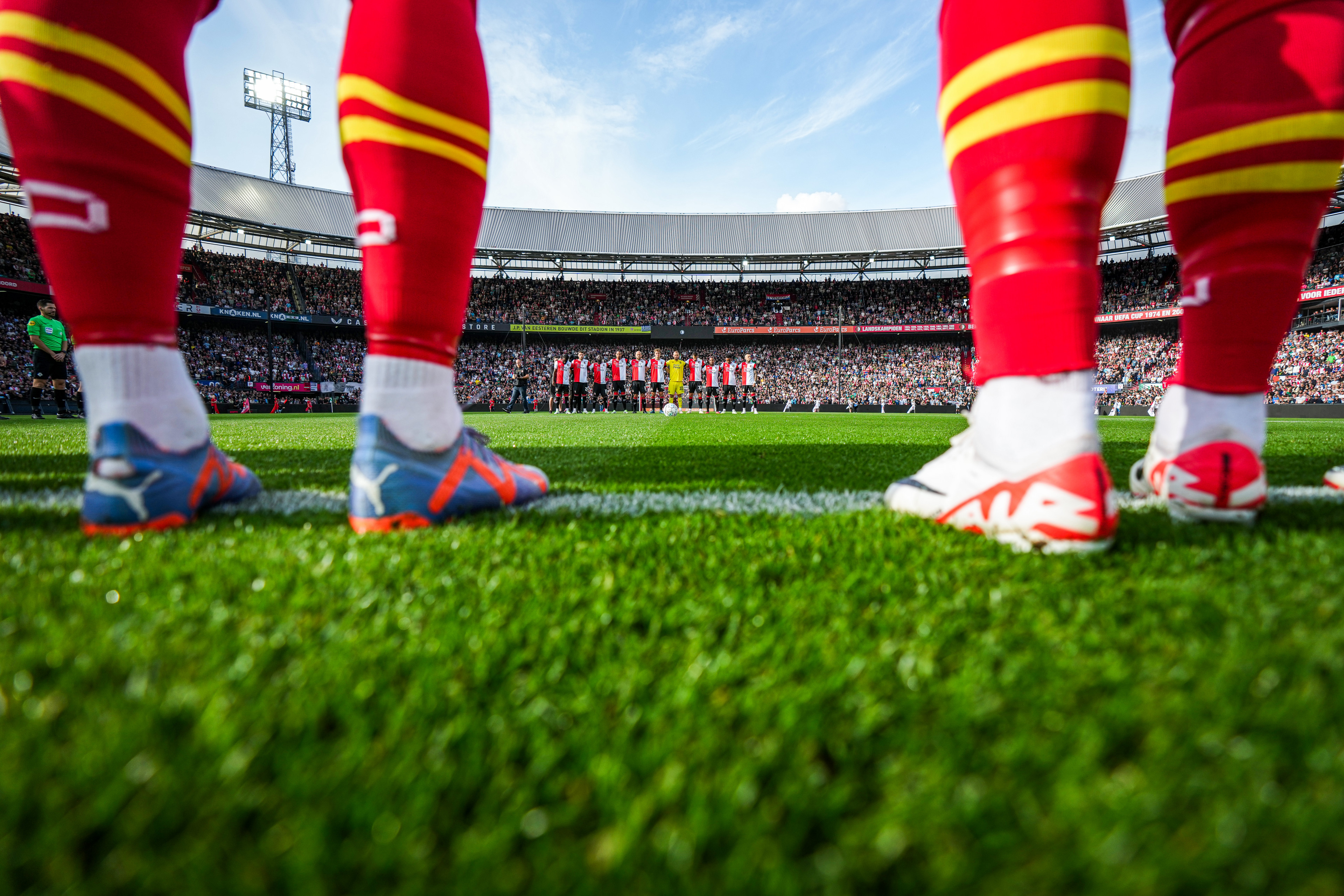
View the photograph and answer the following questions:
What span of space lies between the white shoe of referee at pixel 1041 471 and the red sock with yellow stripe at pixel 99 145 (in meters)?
1.50

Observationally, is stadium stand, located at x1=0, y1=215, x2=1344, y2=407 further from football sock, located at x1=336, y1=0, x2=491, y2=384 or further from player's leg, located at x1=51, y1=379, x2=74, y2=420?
football sock, located at x1=336, y1=0, x2=491, y2=384

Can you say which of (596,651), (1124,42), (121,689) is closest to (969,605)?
(596,651)

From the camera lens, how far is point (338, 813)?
359mm

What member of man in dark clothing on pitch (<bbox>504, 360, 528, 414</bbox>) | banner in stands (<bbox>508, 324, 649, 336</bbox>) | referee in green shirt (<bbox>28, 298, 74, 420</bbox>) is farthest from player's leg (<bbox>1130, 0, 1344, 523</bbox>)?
banner in stands (<bbox>508, 324, 649, 336</bbox>)

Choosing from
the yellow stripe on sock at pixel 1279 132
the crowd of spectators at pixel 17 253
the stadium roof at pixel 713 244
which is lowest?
the yellow stripe on sock at pixel 1279 132

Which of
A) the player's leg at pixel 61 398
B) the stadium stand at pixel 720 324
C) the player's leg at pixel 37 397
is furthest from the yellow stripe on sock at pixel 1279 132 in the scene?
the stadium stand at pixel 720 324

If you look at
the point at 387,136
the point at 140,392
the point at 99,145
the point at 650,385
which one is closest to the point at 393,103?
the point at 387,136

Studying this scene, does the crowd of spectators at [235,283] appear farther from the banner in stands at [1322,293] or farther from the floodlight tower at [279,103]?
the banner in stands at [1322,293]

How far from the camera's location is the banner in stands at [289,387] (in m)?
22.0

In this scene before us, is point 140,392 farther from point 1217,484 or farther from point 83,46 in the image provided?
point 1217,484

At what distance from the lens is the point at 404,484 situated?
1.16 m

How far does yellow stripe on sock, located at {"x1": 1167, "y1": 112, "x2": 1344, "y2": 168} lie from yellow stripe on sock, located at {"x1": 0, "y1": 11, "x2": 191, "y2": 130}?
7.33 feet

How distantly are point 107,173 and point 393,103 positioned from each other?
1.79 feet

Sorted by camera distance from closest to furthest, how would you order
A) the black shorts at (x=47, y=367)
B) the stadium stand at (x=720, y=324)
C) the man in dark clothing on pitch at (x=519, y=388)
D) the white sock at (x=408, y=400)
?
the white sock at (x=408, y=400) < the black shorts at (x=47, y=367) < the man in dark clothing on pitch at (x=519, y=388) < the stadium stand at (x=720, y=324)
